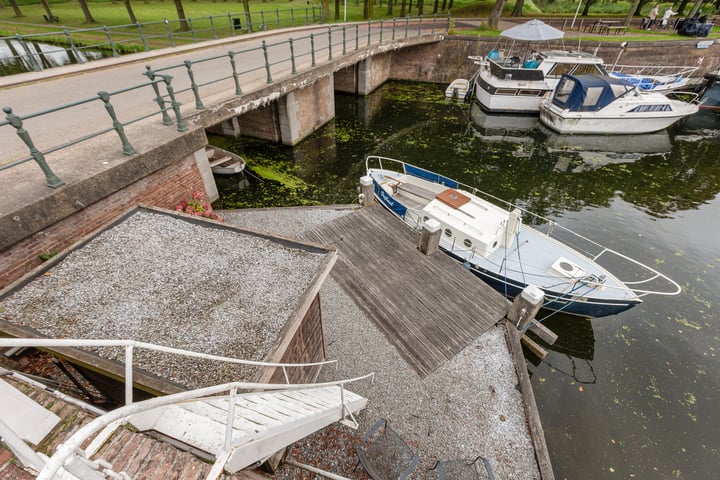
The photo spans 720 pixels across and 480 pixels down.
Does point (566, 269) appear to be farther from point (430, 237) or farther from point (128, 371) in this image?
point (128, 371)

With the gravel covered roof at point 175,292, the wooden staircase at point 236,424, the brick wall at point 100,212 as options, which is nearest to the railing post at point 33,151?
the brick wall at point 100,212

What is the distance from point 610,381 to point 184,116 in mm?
13473

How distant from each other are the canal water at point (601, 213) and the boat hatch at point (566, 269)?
5.32 ft

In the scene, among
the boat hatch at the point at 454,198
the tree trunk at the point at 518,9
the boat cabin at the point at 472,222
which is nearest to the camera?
the boat cabin at the point at 472,222

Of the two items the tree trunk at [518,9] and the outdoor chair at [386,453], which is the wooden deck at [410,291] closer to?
the outdoor chair at [386,453]

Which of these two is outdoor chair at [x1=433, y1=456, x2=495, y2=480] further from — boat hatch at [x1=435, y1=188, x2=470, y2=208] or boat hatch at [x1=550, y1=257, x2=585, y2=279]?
boat hatch at [x1=435, y1=188, x2=470, y2=208]

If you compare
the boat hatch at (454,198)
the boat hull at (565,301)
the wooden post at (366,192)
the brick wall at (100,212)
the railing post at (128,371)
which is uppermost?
the railing post at (128,371)

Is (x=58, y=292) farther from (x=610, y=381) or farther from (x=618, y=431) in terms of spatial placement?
(x=610, y=381)

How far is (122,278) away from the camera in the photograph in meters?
4.47

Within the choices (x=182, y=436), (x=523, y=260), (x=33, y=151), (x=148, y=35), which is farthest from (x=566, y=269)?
(x=148, y=35)

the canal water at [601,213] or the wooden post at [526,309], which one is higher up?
the wooden post at [526,309]

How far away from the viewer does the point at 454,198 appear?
32.8 feet

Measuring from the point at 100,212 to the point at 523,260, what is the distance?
1065 centimetres

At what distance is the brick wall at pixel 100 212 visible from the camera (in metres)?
5.49
